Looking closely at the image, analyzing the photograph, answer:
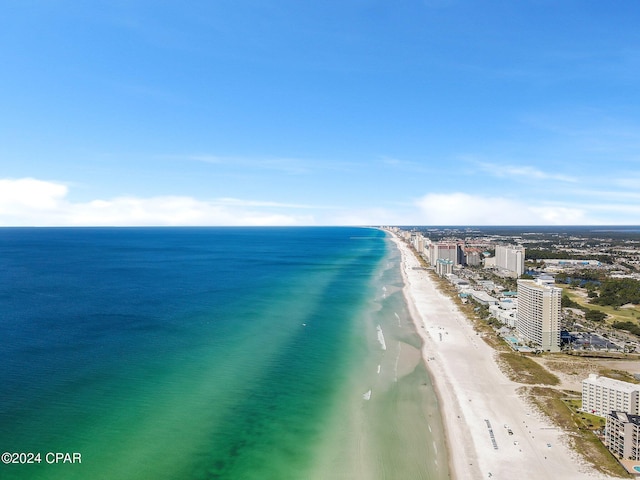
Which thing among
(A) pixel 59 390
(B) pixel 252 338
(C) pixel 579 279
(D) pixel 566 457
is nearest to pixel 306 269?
(B) pixel 252 338

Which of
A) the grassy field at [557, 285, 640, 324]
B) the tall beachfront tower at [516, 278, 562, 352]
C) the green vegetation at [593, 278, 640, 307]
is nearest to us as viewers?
the tall beachfront tower at [516, 278, 562, 352]

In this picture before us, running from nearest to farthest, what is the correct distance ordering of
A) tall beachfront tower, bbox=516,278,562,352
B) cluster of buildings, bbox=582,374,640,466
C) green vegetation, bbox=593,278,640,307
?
cluster of buildings, bbox=582,374,640,466 → tall beachfront tower, bbox=516,278,562,352 → green vegetation, bbox=593,278,640,307

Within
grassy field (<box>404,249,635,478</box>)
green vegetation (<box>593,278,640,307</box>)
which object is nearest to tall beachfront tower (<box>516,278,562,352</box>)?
grassy field (<box>404,249,635,478</box>)

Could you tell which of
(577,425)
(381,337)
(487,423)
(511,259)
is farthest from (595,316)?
(511,259)

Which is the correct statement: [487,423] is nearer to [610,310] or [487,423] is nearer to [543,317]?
[543,317]

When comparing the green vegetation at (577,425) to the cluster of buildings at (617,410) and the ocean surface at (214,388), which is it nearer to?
the cluster of buildings at (617,410)

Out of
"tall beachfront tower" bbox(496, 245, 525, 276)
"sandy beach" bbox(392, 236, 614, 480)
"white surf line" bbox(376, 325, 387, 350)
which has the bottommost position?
"sandy beach" bbox(392, 236, 614, 480)

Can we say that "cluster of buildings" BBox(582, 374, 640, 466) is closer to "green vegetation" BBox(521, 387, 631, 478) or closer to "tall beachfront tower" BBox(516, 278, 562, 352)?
"green vegetation" BBox(521, 387, 631, 478)

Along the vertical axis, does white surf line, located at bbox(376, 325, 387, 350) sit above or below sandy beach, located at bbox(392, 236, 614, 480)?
above
